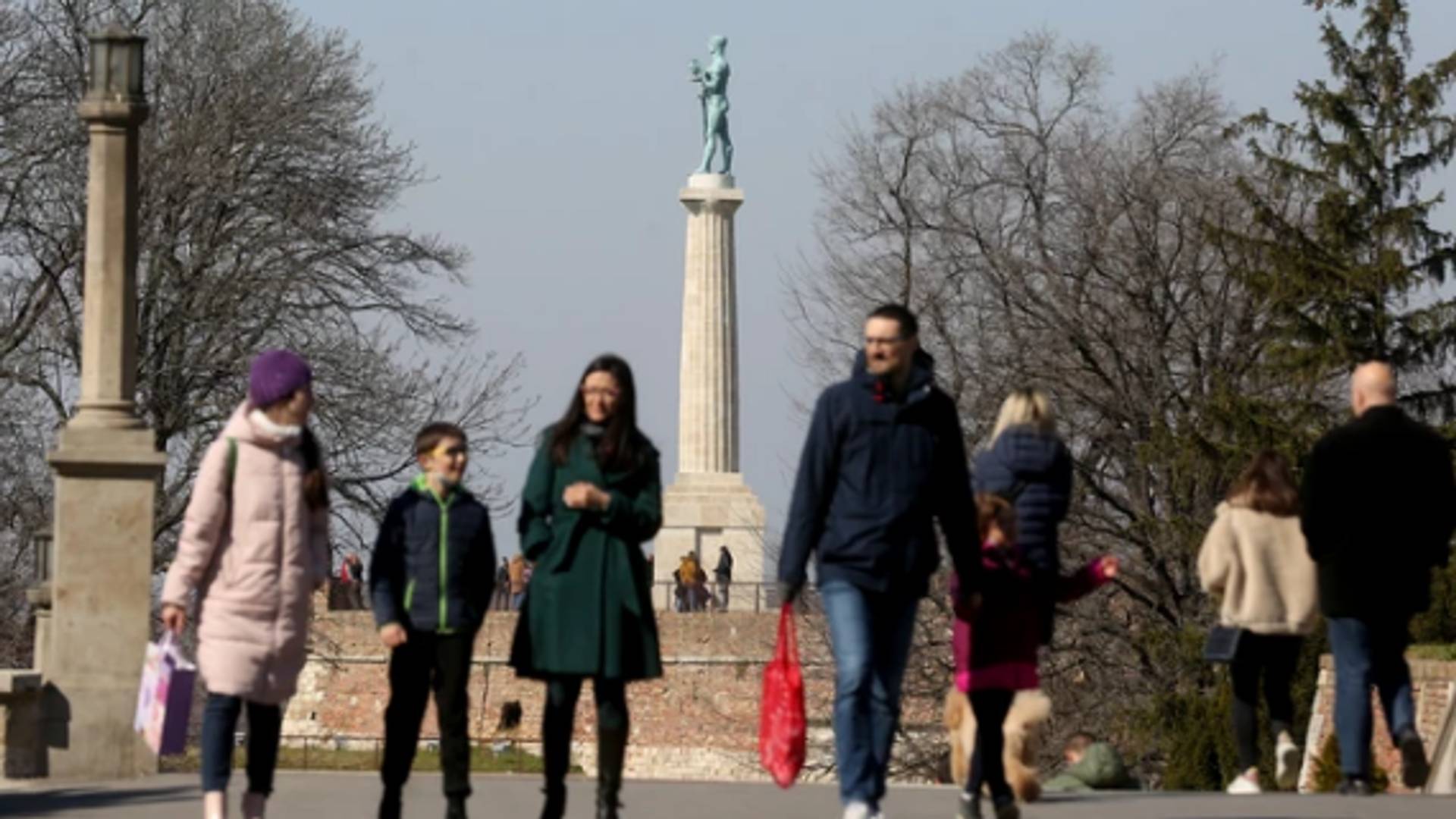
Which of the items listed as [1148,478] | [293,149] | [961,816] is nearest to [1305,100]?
[1148,478]

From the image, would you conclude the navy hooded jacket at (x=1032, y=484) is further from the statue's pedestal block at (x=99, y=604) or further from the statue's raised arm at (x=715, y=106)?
the statue's raised arm at (x=715, y=106)

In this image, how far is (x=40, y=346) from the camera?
130 ft

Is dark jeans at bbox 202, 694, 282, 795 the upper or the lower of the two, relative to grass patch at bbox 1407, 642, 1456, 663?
lower

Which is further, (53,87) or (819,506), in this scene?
(53,87)

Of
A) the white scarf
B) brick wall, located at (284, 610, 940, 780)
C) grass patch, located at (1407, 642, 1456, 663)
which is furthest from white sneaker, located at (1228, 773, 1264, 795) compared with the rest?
brick wall, located at (284, 610, 940, 780)

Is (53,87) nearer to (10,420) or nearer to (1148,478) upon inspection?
(10,420)

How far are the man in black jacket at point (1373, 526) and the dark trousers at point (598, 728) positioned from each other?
3.06 meters

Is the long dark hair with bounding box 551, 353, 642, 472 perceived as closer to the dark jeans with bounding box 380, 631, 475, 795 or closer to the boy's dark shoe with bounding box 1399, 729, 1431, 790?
the dark jeans with bounding box 380, 631, 475, 795

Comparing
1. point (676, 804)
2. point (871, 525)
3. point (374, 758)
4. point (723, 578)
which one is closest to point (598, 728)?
point (871, 525)

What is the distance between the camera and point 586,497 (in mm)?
12531

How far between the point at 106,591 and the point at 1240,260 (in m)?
22.4

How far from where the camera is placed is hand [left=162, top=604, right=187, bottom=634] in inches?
489

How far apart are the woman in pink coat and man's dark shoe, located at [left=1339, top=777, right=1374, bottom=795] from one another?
478 centimetres

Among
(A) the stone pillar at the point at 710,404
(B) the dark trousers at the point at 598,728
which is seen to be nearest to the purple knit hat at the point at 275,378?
(B) the dark trousers at the point at 598,728
